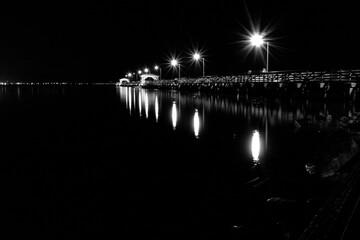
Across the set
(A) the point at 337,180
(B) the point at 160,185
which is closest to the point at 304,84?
(A) the point at 337,180

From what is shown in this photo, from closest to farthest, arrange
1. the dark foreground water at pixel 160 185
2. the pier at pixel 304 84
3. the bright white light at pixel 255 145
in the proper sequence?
the dark foreground water at pixel 160 185 → the bright white light at pixel 255 145 → the pier at pixel 304 84

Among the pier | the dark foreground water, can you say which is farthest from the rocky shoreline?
the pier

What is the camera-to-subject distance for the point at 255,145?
478 inches

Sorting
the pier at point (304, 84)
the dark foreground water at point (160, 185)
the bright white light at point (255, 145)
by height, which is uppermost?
the pier at point (304, 84)

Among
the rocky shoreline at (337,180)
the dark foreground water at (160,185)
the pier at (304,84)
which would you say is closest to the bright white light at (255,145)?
the dark foreground water at (160,185)

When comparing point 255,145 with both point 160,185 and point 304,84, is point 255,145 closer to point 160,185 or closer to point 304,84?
point 160,185

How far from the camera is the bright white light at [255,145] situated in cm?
1057

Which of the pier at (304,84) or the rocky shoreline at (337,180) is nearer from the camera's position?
the rocky shoreline at (337,180)

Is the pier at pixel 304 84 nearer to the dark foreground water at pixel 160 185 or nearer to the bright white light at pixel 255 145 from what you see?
the dark foreground water at pixel 160 185

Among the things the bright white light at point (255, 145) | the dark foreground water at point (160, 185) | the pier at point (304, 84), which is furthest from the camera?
the pier at point (304, 84)

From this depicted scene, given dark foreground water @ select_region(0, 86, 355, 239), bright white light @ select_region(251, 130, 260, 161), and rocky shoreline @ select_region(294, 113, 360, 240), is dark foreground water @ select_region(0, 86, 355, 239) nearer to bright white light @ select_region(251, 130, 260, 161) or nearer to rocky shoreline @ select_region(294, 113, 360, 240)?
bright white light @ select_region(251, 130, 260, 161)

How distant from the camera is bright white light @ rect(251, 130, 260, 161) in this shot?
416 inches

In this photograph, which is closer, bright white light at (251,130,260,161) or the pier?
bright white light at (251,130,260,161)

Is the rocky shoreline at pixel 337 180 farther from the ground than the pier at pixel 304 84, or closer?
closer
